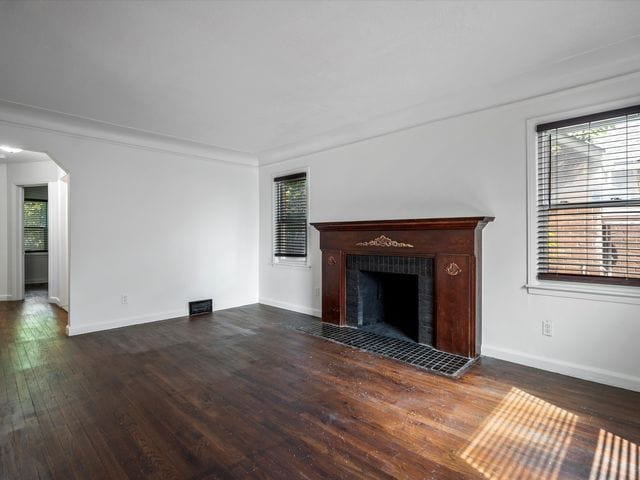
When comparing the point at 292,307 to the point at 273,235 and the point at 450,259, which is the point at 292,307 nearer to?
the point at 273,235

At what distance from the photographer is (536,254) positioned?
3.13 metres

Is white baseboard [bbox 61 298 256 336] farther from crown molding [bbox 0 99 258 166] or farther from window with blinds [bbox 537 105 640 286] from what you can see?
window with blinds [bbox 537 105 640 286]

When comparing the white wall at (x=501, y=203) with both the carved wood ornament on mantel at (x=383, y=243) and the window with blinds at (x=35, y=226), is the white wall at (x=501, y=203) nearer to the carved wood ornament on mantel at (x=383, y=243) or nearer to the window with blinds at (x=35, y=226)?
the carved wood ornament on mantel at (x=383, y=243)

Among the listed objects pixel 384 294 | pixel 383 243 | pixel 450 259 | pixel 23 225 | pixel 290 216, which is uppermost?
pixel 290 216

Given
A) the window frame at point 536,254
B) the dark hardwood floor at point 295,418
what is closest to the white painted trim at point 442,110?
the window frame at point 536,254

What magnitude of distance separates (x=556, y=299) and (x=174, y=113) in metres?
4.31

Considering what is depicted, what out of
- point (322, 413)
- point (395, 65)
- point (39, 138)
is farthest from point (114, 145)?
point (322, 413)

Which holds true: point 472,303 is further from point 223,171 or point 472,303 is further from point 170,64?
point 223,171

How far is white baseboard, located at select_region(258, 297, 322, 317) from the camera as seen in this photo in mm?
5137

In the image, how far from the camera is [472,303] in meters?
3.33

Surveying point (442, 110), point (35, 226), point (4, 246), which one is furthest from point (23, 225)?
point (442, 110)

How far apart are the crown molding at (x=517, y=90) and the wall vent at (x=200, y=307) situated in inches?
124

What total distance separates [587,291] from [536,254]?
0.48 m

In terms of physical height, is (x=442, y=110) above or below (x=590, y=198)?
above
